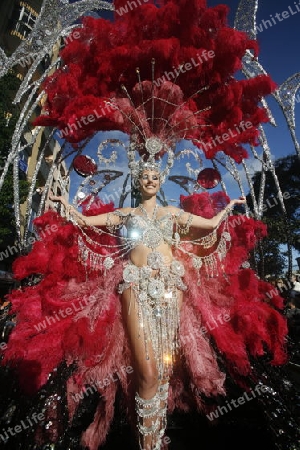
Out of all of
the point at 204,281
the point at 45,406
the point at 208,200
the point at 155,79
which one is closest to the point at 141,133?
the point at 155,79

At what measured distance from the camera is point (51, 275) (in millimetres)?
3070

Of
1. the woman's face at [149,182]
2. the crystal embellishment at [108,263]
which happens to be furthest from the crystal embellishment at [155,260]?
the woman's face at [149,182]

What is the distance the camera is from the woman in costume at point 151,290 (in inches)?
95.9

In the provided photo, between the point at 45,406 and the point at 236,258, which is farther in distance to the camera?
the point at 236,258

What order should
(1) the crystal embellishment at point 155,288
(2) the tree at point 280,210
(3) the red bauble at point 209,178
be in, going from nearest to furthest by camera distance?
(1) the crystal embellishment at point 155,288
(3) the red bauble at point 209,178
(2) the tree at point 280,210

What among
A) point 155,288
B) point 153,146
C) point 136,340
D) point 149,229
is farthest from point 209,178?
point 136,340

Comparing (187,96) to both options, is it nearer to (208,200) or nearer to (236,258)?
(208,200)

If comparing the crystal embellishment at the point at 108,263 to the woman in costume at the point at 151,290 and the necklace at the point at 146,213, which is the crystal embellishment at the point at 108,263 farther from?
the necklace at the point at 146,213

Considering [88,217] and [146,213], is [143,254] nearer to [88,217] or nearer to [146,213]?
[146,213]

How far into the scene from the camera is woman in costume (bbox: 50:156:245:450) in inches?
95.9

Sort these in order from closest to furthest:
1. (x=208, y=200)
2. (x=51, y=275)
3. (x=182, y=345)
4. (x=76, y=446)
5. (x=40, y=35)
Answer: (x=76, y=446), (x=182, y=345), (x=51, y=275), (x=208, y=200), (x=40, y=35)

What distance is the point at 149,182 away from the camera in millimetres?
3066

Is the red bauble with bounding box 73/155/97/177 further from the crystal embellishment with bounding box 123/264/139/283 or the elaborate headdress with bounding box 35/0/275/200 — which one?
the crystal embellishment with bounding box 123/264/139/283

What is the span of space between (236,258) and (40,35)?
6.00 meters
